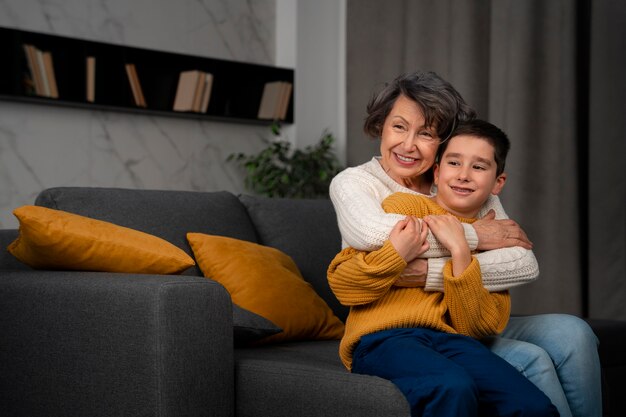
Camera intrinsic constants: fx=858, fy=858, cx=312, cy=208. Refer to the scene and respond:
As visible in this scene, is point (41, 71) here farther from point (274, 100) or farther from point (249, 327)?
point (249, 327)

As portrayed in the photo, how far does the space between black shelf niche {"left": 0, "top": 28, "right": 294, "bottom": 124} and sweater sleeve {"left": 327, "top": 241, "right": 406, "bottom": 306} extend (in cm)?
269

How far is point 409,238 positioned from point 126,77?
3.04 metres

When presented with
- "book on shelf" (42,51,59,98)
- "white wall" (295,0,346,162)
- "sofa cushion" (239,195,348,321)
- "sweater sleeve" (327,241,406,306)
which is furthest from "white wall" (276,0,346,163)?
"sweater sleeve" (327,241,406,306)

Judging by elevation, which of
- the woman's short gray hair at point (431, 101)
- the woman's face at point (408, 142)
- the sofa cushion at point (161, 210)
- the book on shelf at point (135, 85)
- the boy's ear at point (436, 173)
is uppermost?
the book on shelf at point (135, 85)

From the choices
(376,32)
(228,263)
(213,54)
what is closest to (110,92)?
(213,54)

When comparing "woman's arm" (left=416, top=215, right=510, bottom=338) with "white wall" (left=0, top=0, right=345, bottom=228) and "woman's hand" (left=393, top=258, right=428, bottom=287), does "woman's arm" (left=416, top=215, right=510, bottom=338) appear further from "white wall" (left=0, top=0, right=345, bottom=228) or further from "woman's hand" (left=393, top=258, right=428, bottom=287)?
"white wall" (left=0, top=0, right=345, bottom=228)

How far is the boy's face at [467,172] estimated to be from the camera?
6.15 ft

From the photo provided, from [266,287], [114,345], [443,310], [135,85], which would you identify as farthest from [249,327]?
[135,85]

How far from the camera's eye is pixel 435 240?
1816mm

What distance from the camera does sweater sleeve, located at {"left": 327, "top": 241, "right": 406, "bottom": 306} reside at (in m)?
1.71

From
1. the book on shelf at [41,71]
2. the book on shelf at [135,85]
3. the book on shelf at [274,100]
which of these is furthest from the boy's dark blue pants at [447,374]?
the book on shelf at [274,100]

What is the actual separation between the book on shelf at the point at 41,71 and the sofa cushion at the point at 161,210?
5.88 feet

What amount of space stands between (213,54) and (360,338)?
3469mm

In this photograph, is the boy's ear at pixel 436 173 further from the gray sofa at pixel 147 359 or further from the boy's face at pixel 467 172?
the gray sofa at pixel 147 359
